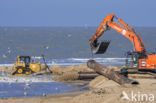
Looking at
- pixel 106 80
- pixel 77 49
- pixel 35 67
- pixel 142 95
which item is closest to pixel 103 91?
pixel 142 95

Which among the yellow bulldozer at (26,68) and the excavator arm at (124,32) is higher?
the excavator arm at (124,32)

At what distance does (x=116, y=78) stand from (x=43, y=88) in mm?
4699

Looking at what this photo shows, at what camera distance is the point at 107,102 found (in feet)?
59.6

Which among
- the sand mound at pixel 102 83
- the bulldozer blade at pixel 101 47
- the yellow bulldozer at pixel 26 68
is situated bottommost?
the sand mound at pixel 102 83

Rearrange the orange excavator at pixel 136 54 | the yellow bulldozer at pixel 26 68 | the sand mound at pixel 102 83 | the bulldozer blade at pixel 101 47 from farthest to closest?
the yellow bulldozer at pixel 26 68 → the bulldozer blade at pixel 101 47 → the orange excavator at pixel 136 54 → the sand mound at pixel 102 83

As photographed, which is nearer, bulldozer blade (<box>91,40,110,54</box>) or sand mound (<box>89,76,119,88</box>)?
sand mound (<box>89,76,119,88</box>)

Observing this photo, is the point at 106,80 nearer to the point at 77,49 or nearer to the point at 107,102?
the point at 107,102

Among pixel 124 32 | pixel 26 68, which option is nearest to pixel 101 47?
pixel 124 32

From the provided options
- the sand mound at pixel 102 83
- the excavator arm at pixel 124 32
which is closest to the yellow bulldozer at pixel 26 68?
the excavator arm at pixel 124 32

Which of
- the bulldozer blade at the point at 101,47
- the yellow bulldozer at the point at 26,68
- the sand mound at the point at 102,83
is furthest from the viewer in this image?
the yellow bulldozer at the point at 26,68

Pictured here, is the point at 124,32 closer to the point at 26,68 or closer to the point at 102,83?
the point at 102,83

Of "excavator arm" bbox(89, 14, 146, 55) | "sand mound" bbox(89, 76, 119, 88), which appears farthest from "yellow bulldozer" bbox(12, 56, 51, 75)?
"sand mound" bbox(89, 76, 119, 88)

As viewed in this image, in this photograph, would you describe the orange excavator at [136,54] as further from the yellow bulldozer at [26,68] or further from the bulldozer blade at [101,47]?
the yellow bulldozer at [26,68]

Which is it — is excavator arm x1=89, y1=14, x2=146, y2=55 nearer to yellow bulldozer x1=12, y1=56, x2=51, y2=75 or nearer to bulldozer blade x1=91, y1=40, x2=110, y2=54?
bulldozer blade x1=91, y1=40, x2=110, y2=54
